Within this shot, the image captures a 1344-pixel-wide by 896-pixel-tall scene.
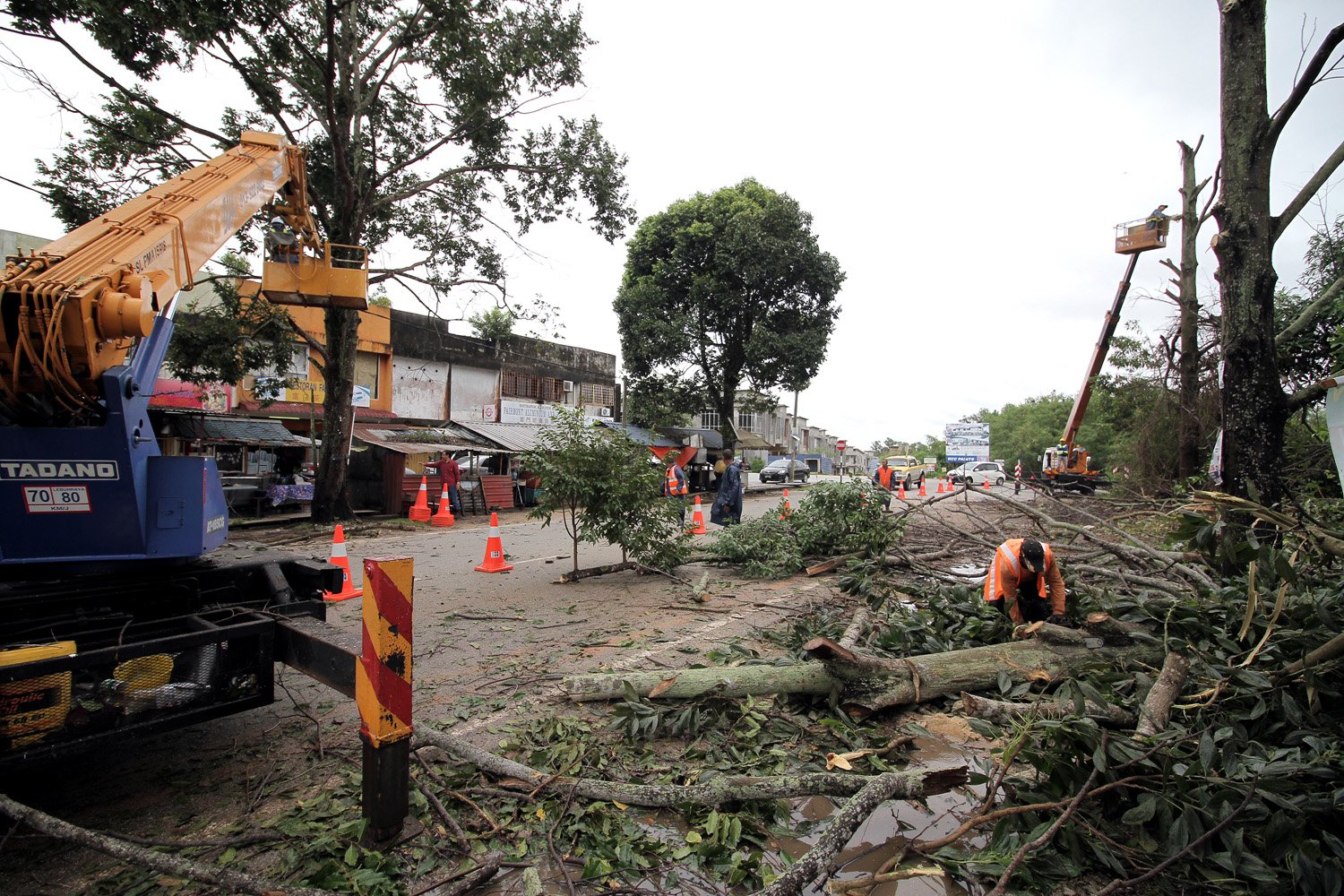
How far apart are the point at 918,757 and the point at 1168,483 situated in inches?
546

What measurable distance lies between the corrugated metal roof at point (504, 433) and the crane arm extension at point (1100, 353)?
17480mm

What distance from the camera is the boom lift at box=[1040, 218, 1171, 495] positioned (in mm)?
16766

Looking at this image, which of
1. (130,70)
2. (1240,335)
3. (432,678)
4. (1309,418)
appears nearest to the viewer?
(432,678)

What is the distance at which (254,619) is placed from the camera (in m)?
3.41

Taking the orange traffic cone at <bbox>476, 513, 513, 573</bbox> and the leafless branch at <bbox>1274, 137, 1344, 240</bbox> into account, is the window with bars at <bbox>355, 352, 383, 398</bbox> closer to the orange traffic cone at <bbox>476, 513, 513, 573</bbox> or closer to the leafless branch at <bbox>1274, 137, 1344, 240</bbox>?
the orange traffic cone at <bbox>476, 513, 513, 573</bbox>

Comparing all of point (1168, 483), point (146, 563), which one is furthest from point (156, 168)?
point (1168, 483)

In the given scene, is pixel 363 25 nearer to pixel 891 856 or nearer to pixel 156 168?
pixel 156 168

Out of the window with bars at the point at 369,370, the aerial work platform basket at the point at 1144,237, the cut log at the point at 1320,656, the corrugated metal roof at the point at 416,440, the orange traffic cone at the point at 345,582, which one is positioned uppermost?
the aerial work platform basket at the point at 1144,237

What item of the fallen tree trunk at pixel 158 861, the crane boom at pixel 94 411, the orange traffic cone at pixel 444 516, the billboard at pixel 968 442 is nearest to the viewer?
the fallen tree trunk at pixel 158 861

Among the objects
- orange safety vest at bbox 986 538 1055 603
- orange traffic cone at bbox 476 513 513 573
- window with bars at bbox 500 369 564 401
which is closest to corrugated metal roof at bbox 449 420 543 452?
window with bars at bbox 500 369 564 401

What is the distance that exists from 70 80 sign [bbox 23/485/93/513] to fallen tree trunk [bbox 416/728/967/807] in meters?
2.20

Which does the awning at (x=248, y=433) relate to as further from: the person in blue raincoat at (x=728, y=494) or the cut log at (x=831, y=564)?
the cut log at (x=831, y=564)

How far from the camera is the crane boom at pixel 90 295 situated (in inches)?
109

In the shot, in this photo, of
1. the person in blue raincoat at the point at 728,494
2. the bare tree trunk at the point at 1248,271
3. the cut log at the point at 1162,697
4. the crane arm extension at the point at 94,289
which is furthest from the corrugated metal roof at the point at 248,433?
the bare tree trunk at the point at 1248,271
